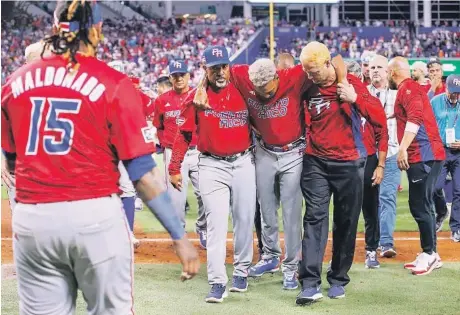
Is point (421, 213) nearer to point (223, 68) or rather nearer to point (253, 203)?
point (253, 203)

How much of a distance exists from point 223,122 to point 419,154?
199cm

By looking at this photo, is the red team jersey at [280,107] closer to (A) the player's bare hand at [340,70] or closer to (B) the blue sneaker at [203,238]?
(A) the player's bare hand at [340,70]

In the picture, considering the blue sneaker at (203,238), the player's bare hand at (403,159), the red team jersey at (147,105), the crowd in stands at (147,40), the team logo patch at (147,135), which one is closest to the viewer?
the team logo patch at (147,135)

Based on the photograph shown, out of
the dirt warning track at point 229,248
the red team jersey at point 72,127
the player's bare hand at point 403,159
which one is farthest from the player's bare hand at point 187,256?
the dirt warning track at point 229,248

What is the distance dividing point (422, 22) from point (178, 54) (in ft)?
54.5

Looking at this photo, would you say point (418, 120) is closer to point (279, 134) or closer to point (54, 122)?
point (279, 134)

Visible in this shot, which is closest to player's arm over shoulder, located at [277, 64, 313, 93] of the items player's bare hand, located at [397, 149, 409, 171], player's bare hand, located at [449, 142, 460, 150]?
player's bare hand, located at [397, 149, 409, 171]

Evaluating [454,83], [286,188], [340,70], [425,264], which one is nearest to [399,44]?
[454,83]

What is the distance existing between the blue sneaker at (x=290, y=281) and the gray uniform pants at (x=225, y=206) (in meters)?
0.33

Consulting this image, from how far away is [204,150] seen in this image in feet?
20.4

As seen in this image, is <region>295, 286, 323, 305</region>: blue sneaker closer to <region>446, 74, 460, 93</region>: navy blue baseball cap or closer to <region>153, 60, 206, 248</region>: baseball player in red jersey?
<region>153, 60, 206, 248</region>: baseball player in red jersey

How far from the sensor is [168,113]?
8.63 metres

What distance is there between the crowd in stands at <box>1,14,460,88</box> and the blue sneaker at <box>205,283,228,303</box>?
27.4 meters

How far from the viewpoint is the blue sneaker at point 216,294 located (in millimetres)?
5914
